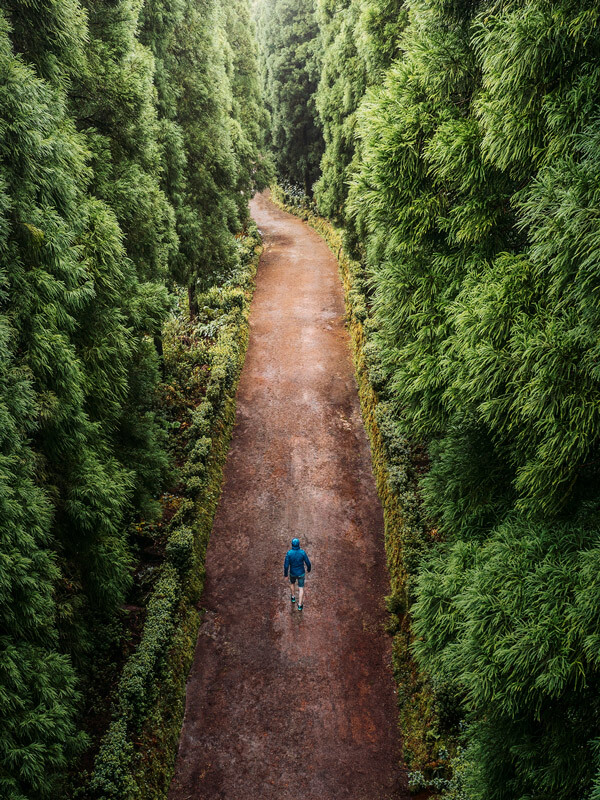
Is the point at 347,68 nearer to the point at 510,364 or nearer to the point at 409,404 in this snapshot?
the point at 409,404

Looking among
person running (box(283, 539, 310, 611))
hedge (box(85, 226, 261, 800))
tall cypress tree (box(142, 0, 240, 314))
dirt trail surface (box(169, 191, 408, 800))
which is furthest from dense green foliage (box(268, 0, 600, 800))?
tall cypress tree (box(142, 0, 240, 314))

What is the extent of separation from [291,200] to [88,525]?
106 feet

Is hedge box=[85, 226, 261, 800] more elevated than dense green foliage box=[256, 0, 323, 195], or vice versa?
dense green foliage box=[256, 0, 323, 195]

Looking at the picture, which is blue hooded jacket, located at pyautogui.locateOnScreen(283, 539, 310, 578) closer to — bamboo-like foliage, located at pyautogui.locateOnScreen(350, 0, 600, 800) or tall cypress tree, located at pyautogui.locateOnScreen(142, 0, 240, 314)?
bamboo-like foliage, located at pyautogui.locateOnScreen(350, 0, 600, 800)

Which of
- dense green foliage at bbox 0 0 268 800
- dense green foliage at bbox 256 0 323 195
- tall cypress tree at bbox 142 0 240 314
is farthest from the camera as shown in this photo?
dense green foliage at bbox 256 0 323 195

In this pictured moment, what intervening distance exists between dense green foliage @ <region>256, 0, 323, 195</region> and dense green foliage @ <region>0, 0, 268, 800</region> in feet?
68.2

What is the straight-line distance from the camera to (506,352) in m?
4.45

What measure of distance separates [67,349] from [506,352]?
488 centimetres

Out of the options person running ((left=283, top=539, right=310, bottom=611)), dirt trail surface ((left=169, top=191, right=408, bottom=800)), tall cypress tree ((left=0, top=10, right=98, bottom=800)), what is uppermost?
tall cypress tree ((left=0, top=10, right=98, bottom=800))

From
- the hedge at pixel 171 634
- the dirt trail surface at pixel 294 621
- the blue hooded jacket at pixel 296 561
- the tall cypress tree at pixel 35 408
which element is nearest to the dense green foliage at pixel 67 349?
the tall cypress tree at pixel 35 408

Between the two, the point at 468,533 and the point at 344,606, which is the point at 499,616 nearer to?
the point at 468,533

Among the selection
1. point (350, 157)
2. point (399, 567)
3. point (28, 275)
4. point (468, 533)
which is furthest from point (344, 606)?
point (350, 157)

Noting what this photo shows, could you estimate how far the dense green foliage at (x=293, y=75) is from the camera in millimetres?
26656

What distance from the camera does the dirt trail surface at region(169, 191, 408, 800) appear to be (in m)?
7.02
